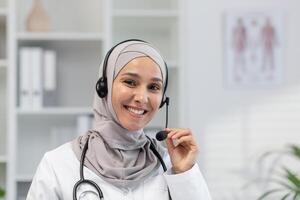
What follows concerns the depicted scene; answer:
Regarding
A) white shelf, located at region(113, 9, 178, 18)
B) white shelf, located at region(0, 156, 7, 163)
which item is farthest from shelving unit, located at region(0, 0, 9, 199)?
white shelf, located at region(113, 9, 178, 18)

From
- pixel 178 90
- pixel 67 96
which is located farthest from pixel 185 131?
pixel 67 96

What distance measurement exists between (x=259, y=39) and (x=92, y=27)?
3.29 feet

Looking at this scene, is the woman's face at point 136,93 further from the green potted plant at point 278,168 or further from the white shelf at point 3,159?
the green potted plant at point 278,168

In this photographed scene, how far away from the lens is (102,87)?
1.35 m

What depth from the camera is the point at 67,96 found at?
10.7ft

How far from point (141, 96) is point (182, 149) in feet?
0.62

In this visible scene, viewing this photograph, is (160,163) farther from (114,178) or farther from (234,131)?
(234,131)

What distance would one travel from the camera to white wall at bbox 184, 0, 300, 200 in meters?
3.31

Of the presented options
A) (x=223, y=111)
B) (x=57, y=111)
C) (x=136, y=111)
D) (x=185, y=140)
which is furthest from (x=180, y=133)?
(x=223, y=111)

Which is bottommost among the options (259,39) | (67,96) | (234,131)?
(234,131)

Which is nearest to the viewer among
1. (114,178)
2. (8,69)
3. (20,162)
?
(114,178)

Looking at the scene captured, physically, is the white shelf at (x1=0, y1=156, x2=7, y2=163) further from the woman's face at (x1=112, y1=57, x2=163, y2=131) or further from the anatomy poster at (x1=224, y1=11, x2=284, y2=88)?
the woman's face at (x1=112, y1=57, x2=163, y2=131)

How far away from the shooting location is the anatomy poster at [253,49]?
333 centimetres

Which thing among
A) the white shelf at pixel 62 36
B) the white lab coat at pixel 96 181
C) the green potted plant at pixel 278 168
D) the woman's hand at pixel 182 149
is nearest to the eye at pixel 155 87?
the woman's hand at pixel 182 149
